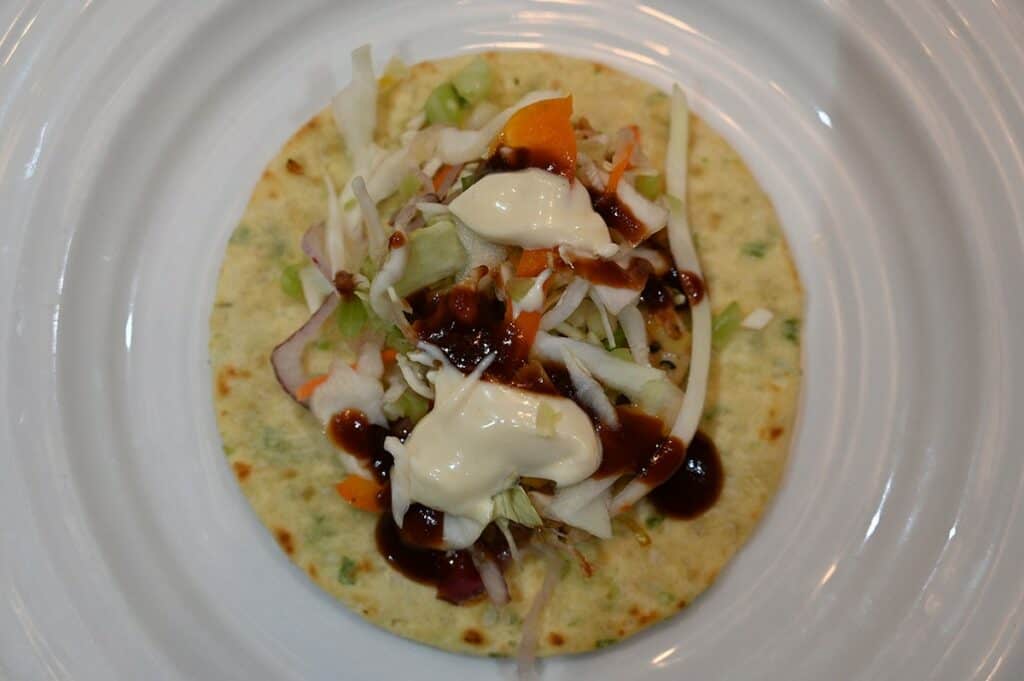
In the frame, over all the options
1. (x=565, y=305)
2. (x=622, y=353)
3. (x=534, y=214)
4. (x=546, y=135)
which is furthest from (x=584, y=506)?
(x=546, y=135)

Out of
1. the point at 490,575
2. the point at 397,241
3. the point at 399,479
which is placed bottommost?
the point at 490,575

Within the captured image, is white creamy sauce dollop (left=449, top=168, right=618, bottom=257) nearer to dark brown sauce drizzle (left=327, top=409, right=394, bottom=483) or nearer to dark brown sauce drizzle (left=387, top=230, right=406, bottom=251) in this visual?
dark brown sauce drizzle (left=387, top=230, right=406, bottom=251)

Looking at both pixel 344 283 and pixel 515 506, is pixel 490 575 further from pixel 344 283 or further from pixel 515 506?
pixel 344 283

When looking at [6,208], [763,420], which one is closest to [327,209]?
[6,208]

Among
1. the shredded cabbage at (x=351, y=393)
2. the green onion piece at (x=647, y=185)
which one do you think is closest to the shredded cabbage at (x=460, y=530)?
the shredded cabbage at (x=351, y=393)

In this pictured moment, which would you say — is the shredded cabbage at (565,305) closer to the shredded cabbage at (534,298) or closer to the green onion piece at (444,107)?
the shredded cabbage at (534,298)

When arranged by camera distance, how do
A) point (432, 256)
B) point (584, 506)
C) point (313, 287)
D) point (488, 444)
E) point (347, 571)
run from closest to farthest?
point (488, 444), point (584, 506), point (432, 256), point (347, 571), point (313, 287)

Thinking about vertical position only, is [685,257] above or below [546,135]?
below
